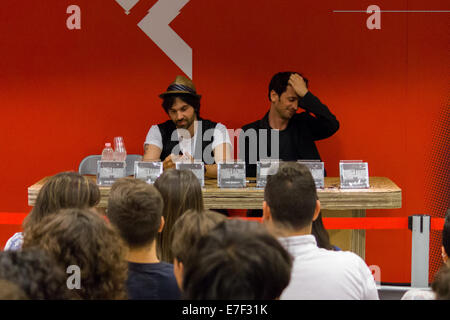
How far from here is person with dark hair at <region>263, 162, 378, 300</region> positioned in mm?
1599

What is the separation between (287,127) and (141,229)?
2199mm

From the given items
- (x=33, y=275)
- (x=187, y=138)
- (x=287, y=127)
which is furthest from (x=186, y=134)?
(x=33, y=275)

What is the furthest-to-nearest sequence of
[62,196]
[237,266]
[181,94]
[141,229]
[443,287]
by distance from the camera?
[181,94]
[62,196]
[141,229]
[443,287]
[237,266]

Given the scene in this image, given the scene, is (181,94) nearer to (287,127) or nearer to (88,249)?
(287,127)

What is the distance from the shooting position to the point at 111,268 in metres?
1.44

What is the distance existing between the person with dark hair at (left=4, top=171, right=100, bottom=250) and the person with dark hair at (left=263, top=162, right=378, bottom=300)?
0.71 metres

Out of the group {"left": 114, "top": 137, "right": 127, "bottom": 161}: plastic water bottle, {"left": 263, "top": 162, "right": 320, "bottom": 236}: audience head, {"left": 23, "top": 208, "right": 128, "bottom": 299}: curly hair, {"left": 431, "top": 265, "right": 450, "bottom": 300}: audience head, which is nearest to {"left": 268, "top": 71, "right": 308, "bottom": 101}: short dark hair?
{"left": 114, "top": 137, "right": 127, "bottom": 161}: plastic water bottle

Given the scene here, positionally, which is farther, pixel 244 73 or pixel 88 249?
pixel 244 73

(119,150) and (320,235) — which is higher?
(119,150)

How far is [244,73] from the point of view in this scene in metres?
4.38

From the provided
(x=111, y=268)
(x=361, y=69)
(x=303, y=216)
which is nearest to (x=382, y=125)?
(x=361, y=69)

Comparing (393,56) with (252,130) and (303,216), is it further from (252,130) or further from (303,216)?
(303,216)

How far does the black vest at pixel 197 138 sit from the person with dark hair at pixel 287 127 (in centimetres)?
27

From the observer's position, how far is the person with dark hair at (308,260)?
160 cm
